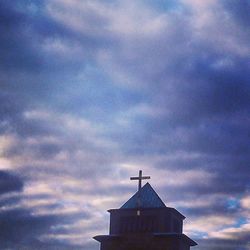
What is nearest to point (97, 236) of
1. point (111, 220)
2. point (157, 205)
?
point (111, 220)

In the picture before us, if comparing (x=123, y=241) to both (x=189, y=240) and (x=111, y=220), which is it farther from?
(x=189, y=240)

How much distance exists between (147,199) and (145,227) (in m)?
3.06

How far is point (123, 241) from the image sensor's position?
152ft

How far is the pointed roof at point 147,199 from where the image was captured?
4734 cm

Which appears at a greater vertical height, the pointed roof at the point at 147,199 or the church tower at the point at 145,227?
the pointed roof at the point at 147,199

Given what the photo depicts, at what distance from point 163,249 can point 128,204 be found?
5687 mm

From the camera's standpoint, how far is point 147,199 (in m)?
48.2

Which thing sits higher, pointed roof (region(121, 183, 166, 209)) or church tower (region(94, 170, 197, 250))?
pointed roof (region(121, 183, 166, 209))

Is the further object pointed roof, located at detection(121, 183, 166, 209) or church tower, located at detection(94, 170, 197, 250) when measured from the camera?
pointed roof, located at detection(121, 183, 166, 209)

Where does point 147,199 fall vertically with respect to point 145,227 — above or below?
above

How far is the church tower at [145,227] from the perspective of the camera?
45344mm

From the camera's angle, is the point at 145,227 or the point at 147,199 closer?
the point at 145,227

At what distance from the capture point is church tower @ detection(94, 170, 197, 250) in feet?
149

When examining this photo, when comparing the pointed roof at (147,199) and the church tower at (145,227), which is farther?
the pointed roof at (147,199)
